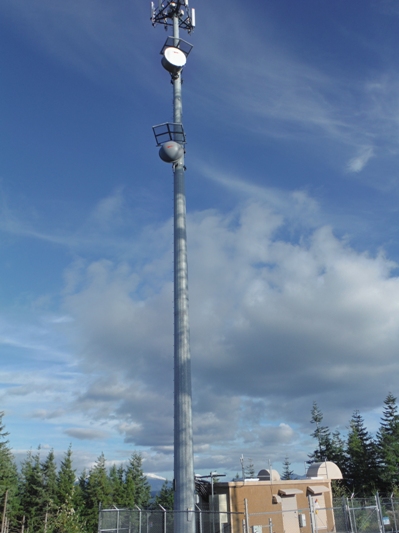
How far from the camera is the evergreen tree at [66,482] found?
190 ft

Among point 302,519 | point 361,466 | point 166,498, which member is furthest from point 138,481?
point 302,519

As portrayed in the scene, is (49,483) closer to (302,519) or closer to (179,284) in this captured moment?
(302,519)

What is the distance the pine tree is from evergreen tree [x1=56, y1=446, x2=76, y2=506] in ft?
127

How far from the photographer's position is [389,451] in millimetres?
62438

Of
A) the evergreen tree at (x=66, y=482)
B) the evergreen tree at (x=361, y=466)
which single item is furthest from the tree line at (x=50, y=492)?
the evergreen tree at (x=361, y=466)

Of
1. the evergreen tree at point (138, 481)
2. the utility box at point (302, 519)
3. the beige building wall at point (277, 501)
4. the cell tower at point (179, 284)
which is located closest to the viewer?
the cell tower at point (179, 284)

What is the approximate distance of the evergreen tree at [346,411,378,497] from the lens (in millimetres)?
63312

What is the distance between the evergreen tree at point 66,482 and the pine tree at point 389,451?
38.7 m

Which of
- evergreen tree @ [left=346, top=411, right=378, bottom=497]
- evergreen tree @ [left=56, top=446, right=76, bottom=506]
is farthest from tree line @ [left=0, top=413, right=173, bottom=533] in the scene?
evergreen tree @ [left=346, top=411, right=378, bottom=497]

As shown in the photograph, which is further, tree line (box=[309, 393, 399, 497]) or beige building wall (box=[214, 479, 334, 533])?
tree line (box=[309, 393, 399, 497])

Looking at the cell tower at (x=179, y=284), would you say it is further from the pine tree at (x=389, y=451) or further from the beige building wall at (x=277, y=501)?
the pine tree at (x=389, y=451)

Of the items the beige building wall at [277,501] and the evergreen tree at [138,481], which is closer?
the beige building wall at [277,501]

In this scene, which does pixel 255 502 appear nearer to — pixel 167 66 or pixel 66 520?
pixel 66 520

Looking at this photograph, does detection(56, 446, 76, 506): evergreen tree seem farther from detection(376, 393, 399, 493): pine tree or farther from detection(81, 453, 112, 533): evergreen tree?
detection(376, 393, 399, 493): pine tree
